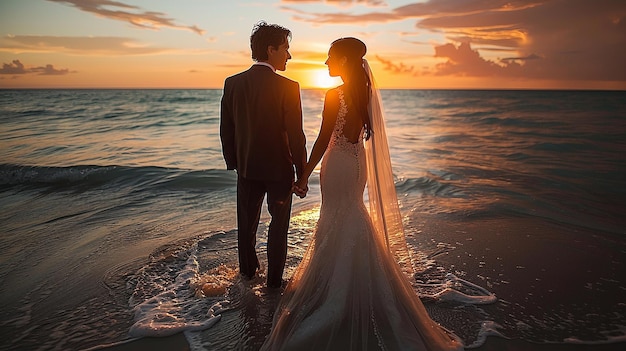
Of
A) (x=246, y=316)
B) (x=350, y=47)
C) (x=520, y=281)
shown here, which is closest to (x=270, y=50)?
(x=350, y=47)

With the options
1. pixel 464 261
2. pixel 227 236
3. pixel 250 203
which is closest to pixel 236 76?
pixel 250 203

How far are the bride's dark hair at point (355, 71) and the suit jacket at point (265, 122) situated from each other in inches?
22.0

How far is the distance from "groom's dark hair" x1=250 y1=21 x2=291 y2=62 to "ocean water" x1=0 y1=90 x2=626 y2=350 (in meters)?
2.32

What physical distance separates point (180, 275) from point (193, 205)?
3.50 meters

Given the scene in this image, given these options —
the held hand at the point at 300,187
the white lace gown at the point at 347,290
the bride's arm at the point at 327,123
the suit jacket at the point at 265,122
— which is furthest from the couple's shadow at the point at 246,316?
the bride's arm at the point at 327,123

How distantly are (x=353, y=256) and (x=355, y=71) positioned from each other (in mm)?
1490

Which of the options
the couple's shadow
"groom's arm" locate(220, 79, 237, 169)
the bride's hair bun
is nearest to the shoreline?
the couple's shadow

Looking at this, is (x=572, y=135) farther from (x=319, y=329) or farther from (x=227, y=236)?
(x=319, y=329)

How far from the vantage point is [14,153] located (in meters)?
14.6

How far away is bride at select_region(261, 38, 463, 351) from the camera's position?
10.5ft

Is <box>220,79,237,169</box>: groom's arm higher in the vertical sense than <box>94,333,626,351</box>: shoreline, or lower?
higher

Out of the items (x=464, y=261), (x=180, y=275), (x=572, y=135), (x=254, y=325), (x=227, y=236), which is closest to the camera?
(x=254, y=325)

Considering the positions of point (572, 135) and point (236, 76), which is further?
point (572, 135)

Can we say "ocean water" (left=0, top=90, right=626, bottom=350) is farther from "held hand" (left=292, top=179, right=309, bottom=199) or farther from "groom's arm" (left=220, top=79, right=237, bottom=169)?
"groom's arm" (left=220, top=79, right=237, bottom=169)
